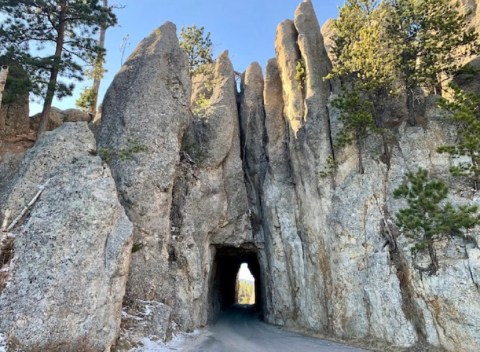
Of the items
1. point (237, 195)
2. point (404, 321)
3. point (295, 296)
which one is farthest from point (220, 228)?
point (404, 321)

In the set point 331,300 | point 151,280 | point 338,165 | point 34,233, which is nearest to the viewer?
point 34,233

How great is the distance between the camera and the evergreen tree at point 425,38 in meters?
16.8

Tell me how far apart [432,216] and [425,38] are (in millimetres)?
9510

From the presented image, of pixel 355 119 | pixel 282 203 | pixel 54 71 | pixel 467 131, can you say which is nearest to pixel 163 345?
pixel 282 203

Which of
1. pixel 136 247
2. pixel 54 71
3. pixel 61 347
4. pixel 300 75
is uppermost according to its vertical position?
pixel 300 75

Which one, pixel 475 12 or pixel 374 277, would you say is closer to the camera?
pixel 374 277

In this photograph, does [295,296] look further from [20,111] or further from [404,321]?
[20,111]

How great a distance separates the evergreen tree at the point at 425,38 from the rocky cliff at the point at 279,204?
7.06 ft

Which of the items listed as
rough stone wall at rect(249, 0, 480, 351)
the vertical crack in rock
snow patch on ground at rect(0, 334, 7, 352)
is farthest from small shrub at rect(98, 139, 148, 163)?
the vertical crack in rock

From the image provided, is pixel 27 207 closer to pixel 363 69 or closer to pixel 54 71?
pixel 54 71

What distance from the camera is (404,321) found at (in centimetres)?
1466

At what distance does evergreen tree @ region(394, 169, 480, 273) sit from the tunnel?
1324 cm

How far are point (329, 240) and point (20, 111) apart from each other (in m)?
19.2

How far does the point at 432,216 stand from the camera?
1375 cm
